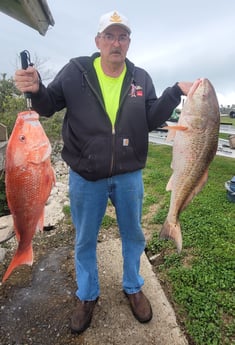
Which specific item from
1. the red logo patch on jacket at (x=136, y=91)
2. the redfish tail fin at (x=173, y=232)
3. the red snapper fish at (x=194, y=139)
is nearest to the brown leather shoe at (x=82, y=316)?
the redfish tail fin at (x=173, y=232)

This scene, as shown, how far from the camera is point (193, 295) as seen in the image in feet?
10.4

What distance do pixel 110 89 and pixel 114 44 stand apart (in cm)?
33

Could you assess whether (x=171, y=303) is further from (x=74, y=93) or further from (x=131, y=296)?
(x=74, y=93)

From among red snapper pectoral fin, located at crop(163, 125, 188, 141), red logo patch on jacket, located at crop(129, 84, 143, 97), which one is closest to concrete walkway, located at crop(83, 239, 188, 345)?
red snapper pectoral fin, located at crop(163, 125, 188, 141)

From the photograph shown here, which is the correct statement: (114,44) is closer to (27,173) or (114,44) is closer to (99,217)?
(27,173)

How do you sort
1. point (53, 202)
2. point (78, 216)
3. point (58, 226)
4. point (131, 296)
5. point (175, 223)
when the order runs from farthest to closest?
→ point (53, 202) → point (58, 226) → point (131, 296) → point (78, 216) → point (175, 223)

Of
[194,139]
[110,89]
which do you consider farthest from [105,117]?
[194,139]

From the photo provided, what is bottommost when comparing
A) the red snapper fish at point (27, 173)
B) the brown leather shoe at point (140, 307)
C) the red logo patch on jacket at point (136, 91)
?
the brown leather shoe at point (140, 307)

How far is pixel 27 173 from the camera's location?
6.40 ft

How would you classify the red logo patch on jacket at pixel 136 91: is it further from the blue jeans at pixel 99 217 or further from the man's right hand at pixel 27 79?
the man's right hand at pixel 27 79

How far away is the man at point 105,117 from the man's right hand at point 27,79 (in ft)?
0.26

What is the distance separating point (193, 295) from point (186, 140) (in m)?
1.72

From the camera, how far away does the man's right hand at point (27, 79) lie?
2.09 m

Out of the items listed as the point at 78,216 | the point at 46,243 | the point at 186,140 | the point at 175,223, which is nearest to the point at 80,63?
the point at 186,140
